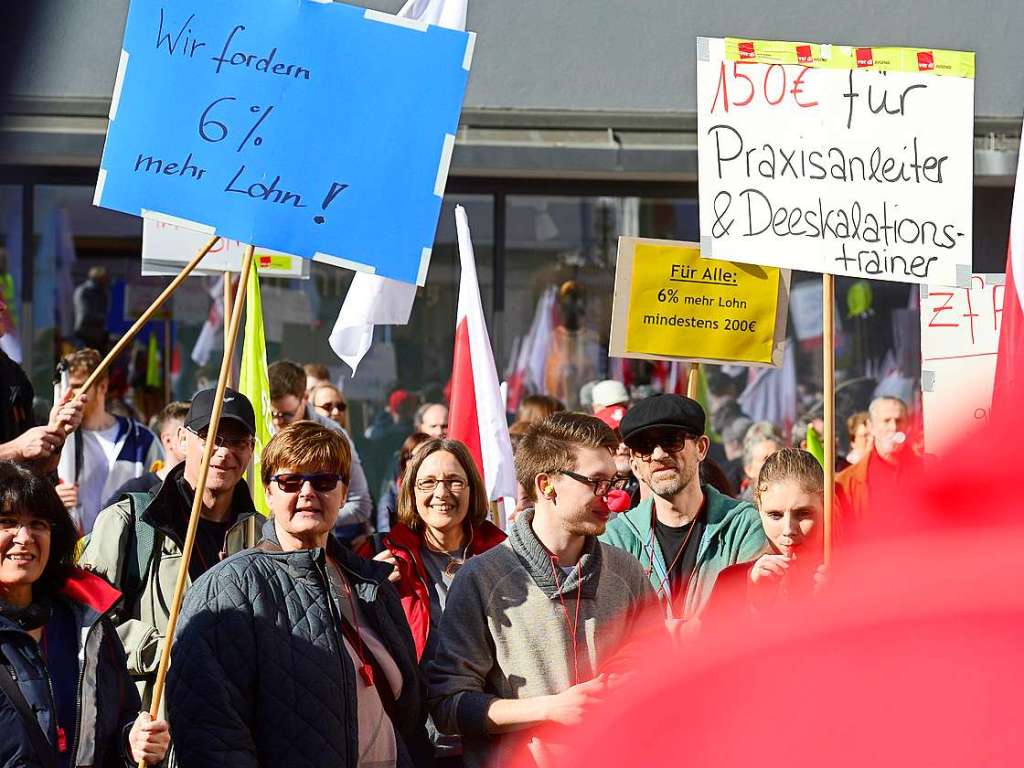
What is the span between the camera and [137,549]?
4.68 metres

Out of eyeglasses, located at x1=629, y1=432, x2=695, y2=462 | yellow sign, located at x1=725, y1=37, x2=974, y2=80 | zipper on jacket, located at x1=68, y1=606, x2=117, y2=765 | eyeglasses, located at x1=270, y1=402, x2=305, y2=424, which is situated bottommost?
zipper on jacket, located at x1=68, y1=606, x2=117, y2=765

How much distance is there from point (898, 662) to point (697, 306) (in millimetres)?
5567

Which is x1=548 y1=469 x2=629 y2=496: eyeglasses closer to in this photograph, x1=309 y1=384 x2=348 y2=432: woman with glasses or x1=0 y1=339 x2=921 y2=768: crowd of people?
x1=0 y1=339 x2=921 y2=768: crowd of people

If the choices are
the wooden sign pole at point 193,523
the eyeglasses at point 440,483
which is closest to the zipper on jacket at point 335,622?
the wooden sign pole at point 193,523

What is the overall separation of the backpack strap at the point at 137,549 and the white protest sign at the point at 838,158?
1.93m

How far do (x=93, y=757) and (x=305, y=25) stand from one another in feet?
6.79

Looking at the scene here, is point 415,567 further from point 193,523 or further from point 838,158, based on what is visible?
point 838,158

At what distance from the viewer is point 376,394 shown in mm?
11133

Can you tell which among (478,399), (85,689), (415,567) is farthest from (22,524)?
(478,399)

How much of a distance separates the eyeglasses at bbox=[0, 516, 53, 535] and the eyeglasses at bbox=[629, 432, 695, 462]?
1.93 metres

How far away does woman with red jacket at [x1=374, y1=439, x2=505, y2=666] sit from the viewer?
5223mm

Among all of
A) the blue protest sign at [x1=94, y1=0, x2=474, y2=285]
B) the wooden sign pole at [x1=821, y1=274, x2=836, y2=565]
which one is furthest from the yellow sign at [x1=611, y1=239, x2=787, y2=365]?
the blue protest sign at [x1=94, y1=0, x2=474, y2=285]

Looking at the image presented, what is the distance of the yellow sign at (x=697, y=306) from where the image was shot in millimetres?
6738

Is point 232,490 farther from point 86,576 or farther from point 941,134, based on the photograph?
point 941,134
